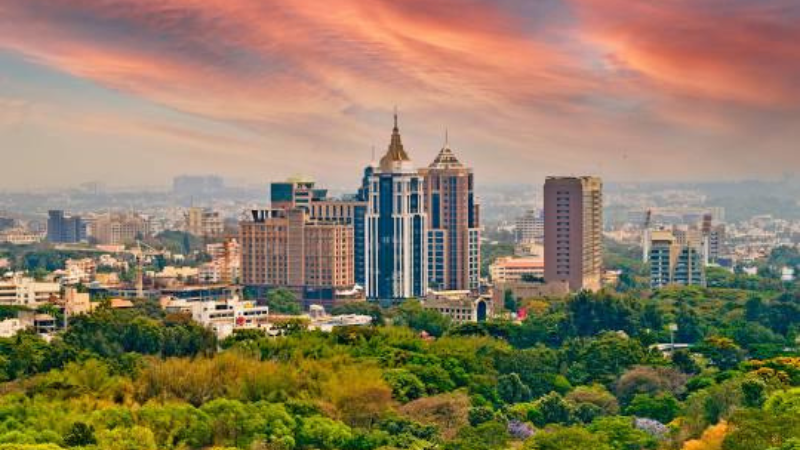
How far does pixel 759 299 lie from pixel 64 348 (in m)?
15.3

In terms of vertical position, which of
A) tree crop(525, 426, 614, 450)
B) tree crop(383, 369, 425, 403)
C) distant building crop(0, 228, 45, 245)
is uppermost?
distant building crop(0, 228, 45, 245)

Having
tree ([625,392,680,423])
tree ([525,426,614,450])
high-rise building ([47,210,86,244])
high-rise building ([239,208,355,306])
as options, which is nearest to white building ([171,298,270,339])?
high-rise building ([239,208,355,306])

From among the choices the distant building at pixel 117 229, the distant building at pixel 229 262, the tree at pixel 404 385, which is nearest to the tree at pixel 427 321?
the distant building at pixel 229 262

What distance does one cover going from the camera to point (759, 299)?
109 feet

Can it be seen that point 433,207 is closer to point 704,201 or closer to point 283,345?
point 283,345

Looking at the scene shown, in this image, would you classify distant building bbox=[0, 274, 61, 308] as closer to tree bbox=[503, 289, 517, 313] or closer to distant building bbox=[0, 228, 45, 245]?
tree bbox=[503, 289, 517, 313]

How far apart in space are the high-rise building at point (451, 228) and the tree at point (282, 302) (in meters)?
3.68

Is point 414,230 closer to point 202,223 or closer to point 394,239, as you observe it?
point 394,239

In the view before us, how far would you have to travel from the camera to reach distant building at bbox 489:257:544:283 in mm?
46562

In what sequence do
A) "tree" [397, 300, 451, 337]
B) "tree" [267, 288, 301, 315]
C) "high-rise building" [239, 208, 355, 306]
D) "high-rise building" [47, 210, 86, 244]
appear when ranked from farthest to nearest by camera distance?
"high-rise building" [47, 210, 86, 244] < "high-rise building" [239, 208, 355, 306] < "tree" [267, 288, 301, 315] < "tree" [397, 300, 451, 337]

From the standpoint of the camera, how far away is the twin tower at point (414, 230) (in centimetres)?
3972

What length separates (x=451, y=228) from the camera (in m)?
41.2

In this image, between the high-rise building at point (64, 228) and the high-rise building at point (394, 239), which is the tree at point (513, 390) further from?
the high-rise building at point (64, 228)

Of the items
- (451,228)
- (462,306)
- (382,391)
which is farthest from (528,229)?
(382,391)
